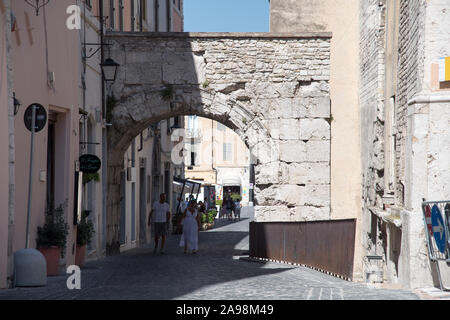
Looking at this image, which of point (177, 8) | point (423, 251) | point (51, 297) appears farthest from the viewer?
point (177, 8)

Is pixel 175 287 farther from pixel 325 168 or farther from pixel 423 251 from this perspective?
pixel 325 168

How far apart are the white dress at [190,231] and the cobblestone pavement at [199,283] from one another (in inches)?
75.6

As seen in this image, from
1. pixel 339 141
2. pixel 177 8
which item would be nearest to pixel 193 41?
pixel 339 141

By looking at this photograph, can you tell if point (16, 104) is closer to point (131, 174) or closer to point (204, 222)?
point (131, 174)

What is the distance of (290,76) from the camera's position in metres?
18.9

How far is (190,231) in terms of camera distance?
20016mm

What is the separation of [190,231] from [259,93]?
3386mm

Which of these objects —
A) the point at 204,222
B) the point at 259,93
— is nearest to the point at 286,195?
the point at 259,93

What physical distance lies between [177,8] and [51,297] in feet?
81.7

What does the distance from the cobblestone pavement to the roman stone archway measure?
2.18 m

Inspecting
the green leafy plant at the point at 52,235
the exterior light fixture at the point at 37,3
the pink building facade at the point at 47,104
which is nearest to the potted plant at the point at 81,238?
the pink building facade at the point at 47,104

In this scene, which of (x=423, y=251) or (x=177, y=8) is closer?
(x=423, y=251)

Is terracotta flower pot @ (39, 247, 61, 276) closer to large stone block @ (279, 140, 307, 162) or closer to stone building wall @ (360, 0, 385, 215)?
stone building wall @ (360, 0, 385, 215)

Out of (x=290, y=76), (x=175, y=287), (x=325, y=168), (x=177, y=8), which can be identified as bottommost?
(x=175, y=287)
